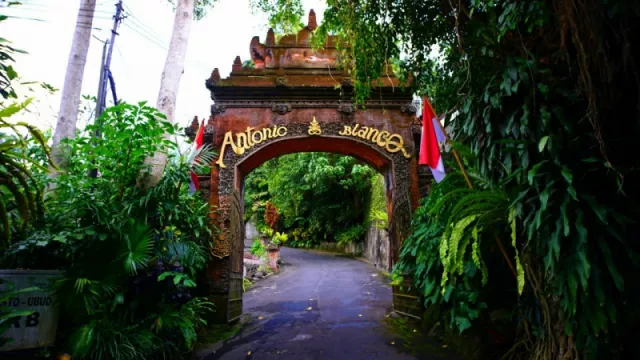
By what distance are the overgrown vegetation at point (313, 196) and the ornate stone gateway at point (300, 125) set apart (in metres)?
9.59

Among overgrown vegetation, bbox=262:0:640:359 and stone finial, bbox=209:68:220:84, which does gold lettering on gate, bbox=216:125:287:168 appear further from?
overgrown vegetation, bbox=262:0:640:359

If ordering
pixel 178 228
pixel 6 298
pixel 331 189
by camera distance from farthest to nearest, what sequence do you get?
pixel 331 189
pixel 178 228
pixel 6 298

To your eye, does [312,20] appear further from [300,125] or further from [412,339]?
[412,339]

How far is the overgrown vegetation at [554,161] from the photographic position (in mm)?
2611

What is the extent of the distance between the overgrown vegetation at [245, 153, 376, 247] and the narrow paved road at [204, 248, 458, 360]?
6.82 m

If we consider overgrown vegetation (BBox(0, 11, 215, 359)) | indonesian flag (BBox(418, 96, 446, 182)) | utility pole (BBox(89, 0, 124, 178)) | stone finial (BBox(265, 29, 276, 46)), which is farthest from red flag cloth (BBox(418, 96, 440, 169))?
utility pole (BBox(89, 0, 124, 178))

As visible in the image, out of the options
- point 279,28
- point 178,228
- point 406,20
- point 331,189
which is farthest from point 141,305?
point 331,189

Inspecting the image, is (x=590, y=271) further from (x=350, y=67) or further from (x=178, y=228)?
(x=178, y=228)

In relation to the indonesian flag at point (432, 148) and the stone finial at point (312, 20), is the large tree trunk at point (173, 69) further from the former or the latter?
the indonesian flag at point (432, 148)

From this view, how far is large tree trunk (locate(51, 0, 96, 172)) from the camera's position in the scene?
5309mm

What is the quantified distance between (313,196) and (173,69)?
16.4 metres

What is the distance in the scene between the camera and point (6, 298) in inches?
122

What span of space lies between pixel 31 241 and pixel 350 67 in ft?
13.9

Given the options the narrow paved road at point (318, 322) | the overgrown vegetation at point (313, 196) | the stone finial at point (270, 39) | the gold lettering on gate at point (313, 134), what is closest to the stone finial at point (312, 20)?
the stone finial at point (270, 39)
